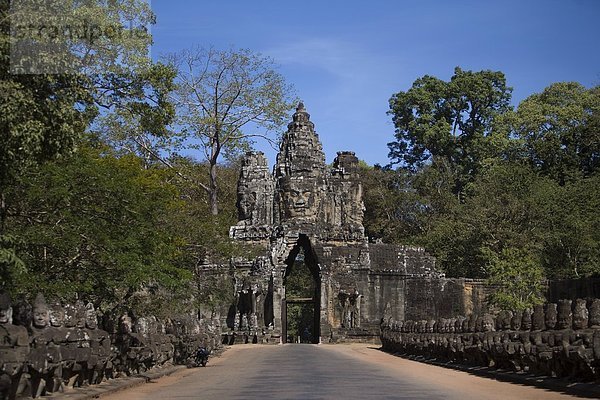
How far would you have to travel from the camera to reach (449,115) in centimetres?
8981

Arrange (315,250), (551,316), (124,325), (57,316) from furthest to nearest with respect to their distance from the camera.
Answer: (315,250), (124,325), (551,316), (57,316)

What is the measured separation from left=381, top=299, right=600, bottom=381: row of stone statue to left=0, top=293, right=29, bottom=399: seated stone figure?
8.76 metres

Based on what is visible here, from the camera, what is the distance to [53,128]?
15305 millimetres

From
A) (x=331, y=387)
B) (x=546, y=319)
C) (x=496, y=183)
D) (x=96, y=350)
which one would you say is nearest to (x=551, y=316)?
(x=546, y=319)

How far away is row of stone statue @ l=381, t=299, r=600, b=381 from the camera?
1595 centimetres

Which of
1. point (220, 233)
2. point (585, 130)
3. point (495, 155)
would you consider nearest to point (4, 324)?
point (220, 233)

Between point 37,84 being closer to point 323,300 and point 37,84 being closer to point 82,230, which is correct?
point 82,230

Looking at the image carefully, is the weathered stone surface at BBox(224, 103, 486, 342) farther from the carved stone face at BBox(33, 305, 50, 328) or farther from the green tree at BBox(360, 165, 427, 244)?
the carved stone face at BBox(33, 305, 50, 328)

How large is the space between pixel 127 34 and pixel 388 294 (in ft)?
119

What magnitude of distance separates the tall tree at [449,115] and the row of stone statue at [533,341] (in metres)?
57.4

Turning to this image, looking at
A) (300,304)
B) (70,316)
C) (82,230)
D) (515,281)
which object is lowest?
(70,316)

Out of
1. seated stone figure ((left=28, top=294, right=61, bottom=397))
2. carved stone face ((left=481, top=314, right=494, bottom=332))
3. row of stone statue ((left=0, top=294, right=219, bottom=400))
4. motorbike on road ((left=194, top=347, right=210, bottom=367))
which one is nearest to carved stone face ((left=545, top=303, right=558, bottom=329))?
carved stone face ((left=481, top=314, right=494, bottom=332))

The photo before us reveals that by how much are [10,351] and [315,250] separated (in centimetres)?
4796

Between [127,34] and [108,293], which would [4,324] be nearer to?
[108,293]
